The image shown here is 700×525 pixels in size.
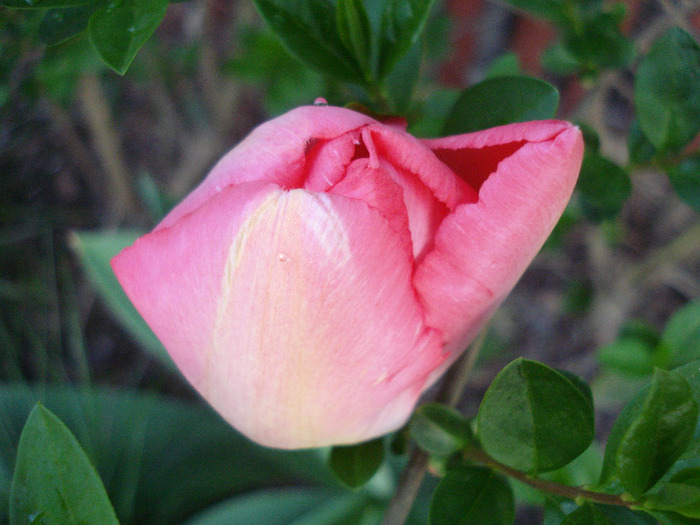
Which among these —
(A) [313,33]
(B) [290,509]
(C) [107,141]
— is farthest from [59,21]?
(C) [107,141]

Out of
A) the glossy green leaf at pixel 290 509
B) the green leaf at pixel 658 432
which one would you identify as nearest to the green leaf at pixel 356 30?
the green leaf at pixel 658 432

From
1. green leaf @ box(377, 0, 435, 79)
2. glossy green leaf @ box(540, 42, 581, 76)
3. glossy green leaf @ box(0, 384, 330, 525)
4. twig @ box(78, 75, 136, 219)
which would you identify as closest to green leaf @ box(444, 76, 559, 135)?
green leaf @ box(377, 0, 435, 79)

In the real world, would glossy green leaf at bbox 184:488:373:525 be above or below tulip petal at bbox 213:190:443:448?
below

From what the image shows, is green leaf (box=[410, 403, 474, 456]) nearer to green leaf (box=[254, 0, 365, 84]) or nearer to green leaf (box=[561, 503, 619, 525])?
green leaf (box=[561, 503, 619, 525])

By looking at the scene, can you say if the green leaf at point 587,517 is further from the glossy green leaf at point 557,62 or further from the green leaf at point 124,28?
the glossy green leaf at point 557,62

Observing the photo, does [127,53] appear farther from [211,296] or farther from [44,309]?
[44,309]

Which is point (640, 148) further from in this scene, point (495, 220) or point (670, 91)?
point (495, 220)
